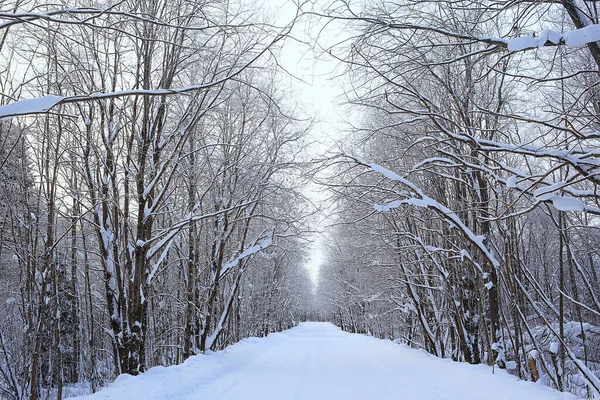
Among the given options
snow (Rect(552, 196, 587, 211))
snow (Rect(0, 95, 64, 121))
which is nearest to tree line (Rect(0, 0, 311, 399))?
snow (Rect(0, 95, 64, 121))

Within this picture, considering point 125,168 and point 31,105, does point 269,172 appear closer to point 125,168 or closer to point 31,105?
point 125,168

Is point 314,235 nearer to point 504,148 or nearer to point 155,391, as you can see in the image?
point 155,391

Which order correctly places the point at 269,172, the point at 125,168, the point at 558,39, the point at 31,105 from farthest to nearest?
the point at 269,172, the point at 125,168, the point at 558,39, the point at 31,105

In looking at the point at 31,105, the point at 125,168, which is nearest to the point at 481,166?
the point at 31,105

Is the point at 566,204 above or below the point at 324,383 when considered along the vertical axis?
above

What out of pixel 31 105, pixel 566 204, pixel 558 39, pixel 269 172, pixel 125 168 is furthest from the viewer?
pixel 269 172

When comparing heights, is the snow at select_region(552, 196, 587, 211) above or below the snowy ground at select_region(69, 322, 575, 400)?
above

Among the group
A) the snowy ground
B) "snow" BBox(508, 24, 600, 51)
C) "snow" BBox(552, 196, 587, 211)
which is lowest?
the snowy ground

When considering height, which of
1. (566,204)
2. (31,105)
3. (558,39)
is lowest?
(566,204)

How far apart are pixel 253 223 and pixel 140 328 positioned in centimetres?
999

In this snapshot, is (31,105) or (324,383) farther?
(324,383)

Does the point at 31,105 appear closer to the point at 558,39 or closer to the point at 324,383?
the point at 558,39

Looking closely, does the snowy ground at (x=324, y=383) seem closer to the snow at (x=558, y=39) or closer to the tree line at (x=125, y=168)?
the tree line at (x=125, y=168)

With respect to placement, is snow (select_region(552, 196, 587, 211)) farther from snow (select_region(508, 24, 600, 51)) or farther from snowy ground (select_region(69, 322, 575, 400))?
snowy ground (select_region(69, 322, 575, 400))
